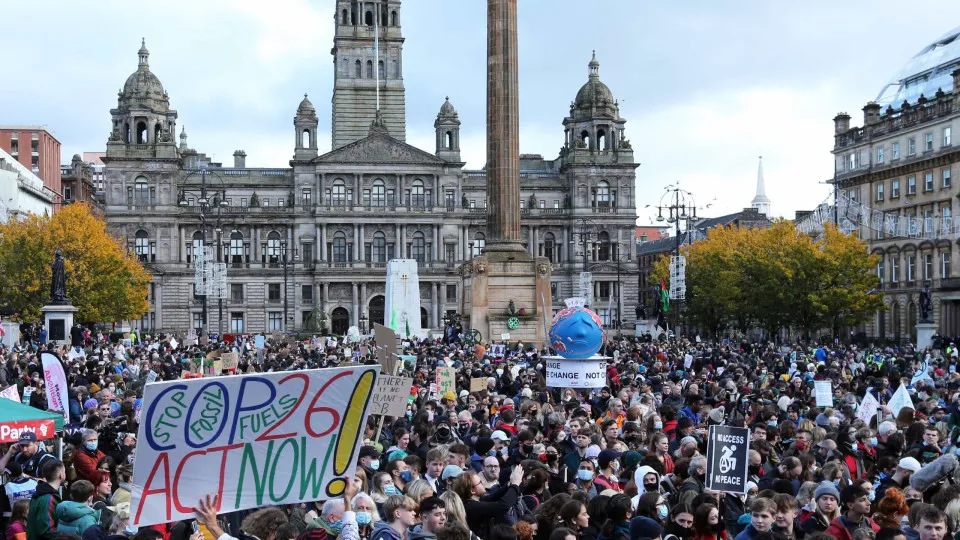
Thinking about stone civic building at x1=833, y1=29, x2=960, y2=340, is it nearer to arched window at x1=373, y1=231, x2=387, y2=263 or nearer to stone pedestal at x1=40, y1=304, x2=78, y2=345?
stone pedestal at x1=40, y1=304, x2=78, y2=345

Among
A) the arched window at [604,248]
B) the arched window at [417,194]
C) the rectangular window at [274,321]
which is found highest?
the arched window at [417,194]

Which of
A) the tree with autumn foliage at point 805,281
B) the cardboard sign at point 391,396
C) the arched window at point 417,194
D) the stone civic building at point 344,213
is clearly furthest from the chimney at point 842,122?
the cardboard sign at point 391,396

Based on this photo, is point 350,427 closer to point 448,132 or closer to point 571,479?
point 571,479

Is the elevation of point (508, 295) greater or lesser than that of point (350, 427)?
greater

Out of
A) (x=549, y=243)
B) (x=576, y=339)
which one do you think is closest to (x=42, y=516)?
(x=576, y=339)

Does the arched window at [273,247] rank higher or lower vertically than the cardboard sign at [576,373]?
higher

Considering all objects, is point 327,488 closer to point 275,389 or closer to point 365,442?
point 275,389

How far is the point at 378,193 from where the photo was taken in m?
107

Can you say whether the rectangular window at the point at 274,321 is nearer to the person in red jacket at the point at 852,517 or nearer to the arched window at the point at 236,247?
the arched window at the point at 236,247

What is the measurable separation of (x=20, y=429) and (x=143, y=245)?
311 feet

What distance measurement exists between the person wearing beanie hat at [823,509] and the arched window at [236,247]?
98.7m

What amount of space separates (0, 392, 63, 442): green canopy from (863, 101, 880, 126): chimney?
6804 centimetres

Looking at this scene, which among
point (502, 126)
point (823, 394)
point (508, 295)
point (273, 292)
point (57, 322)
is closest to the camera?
point (823, 394)

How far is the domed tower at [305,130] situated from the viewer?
107m
